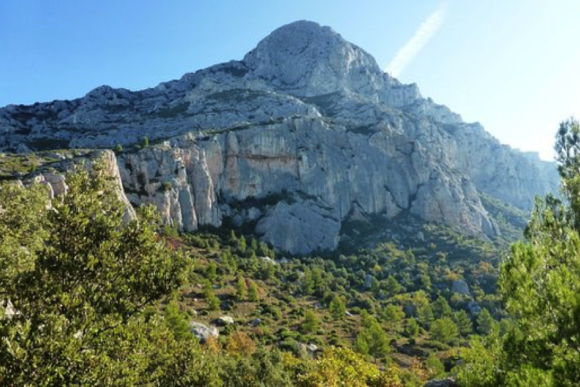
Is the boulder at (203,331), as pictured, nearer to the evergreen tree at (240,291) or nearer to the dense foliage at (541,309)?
the evergreen tree at (240,291)

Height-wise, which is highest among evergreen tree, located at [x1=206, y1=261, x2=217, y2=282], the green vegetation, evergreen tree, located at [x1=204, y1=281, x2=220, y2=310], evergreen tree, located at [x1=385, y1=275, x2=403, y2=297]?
the green vegetation

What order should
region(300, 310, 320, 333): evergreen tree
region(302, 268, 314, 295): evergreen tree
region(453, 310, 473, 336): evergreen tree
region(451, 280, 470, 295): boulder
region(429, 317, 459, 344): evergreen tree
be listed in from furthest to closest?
region(451, 280, 470, 295): boulder → region(302, 268, 314, 295): evergreen tree → region(453, 310, 473, 336): evergreen tree → region(429, 317, 459, 344): evergreen tree → region(300, 310, 320, 333): evergreen tree

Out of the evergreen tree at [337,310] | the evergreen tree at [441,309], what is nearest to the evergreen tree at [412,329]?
the evergreen tree at [441,309]

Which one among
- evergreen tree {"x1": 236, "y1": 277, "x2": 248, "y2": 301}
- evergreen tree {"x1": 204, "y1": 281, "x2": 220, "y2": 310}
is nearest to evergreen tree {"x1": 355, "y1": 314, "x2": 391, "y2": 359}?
evergreen tree {"x1": 204, "y1": 281, "x2": 220, "y2": 310}

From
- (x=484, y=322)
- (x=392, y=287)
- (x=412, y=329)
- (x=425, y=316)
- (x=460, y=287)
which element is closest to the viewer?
(x=412, y=329)

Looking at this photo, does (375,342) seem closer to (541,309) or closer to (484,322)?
(484,322)

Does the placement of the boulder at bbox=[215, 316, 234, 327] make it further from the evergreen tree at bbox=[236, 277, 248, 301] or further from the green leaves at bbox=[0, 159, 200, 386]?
the green leaves at bbox=[0, 159, 200, 386]

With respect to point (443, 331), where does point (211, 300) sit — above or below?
above

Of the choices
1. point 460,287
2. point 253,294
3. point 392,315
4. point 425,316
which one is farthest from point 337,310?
point 460,287

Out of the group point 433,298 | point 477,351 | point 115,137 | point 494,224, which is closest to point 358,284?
point 433,298

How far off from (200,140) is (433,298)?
102 m

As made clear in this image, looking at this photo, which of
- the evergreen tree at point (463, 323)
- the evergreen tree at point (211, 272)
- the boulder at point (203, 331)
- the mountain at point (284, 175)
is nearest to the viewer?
the boulder at point (203, 331)

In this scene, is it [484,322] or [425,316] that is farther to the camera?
[425,316]

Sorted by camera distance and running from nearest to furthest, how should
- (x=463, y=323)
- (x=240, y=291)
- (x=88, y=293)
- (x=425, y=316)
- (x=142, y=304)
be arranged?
(x=88, y=293) → (x=142, y=304) → (x=240, y=291) → (x=463, y=323) → (x=425, y=316)
